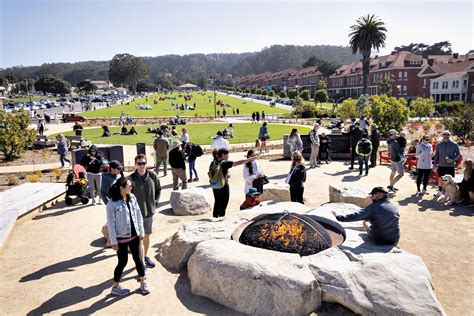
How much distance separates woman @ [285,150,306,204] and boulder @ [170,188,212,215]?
2.29m

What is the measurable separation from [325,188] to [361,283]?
6898 mm

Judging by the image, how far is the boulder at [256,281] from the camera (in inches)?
193

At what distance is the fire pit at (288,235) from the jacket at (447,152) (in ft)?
17.2

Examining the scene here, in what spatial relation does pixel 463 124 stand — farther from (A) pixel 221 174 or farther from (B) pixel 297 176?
(A) pixel 221 174

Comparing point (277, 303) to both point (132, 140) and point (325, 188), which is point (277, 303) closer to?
point (325, 188)

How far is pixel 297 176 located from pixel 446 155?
475 cm

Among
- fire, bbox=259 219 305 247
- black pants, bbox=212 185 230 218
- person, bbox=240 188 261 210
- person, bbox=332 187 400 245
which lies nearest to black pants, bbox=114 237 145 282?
fire, bbox=259 219 305 247

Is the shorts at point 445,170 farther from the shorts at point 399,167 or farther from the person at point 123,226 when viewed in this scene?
the person at point 123,226

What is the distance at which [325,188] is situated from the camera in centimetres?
1173

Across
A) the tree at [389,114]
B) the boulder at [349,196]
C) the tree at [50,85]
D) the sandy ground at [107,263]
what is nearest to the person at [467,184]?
the sandy ground at [107,263]

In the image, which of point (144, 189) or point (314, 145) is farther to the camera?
point (314, 145)

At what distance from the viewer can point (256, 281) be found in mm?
5020

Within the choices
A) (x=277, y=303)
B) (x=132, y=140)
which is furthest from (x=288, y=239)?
(x=132, y=140)

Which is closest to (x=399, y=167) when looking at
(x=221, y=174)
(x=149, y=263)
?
(x=221, y=174)
